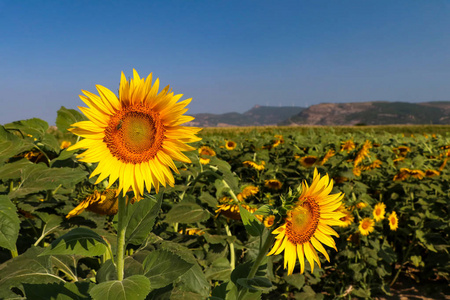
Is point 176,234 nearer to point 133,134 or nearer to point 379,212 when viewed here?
point 133,134

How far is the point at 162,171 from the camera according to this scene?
1.21 metres

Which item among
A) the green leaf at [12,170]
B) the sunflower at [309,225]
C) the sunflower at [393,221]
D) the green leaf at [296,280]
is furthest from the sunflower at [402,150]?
the green leaf at [12,170]

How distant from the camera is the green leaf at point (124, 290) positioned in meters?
0.98

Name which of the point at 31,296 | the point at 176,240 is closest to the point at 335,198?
the point at 176,240

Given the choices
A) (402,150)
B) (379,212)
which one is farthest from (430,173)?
(402,150)

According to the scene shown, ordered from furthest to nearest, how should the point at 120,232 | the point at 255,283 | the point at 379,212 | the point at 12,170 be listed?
the point at 379,212, the point at 12,170, the point at 255,283, the point at 120,232

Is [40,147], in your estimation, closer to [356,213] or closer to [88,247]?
[88,247]

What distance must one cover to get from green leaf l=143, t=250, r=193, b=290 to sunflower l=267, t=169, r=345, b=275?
1.18 ft

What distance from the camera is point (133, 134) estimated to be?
118cm

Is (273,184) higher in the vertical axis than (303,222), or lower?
lower

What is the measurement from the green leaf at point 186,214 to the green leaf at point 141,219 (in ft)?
2.15

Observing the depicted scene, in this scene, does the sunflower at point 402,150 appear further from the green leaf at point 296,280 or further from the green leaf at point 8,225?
the green leaf at point 8,225

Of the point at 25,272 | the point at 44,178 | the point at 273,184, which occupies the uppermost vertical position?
the point at 44,178

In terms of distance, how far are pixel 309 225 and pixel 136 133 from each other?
0.77m
